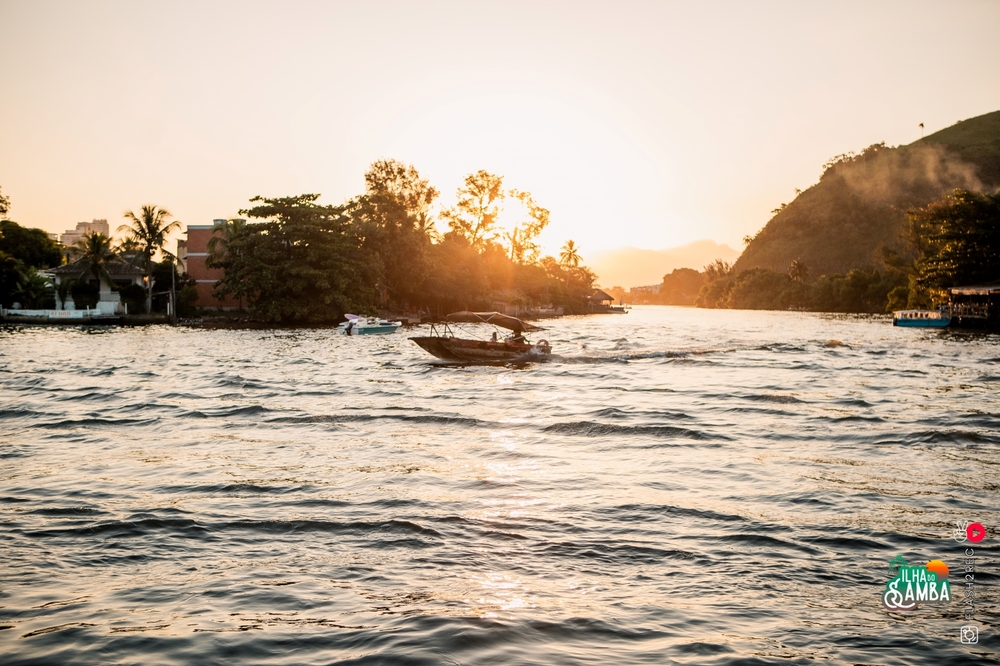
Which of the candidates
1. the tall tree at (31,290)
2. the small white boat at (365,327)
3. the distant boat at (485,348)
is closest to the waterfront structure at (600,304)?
the small white boat at (365,327)

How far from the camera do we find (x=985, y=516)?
27.6 ft

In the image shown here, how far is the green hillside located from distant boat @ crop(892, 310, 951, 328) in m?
116

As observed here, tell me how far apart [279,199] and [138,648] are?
6441 cm

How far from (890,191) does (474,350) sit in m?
189

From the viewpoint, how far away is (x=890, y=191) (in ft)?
611

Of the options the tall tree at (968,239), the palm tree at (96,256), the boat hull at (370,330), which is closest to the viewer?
the boat hull at (370,330)

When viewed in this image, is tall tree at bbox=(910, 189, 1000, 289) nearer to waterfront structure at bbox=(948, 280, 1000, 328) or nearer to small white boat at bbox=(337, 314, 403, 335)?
waterfront structure at bbox=(948, 280, 1000, 328)

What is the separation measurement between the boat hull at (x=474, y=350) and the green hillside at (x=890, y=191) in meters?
161

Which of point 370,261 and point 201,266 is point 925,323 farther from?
point 201,266

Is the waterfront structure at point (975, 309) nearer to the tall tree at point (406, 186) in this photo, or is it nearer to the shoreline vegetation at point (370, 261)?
the shoreline vegetation at point (370, 261)

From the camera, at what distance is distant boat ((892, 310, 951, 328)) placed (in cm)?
6197

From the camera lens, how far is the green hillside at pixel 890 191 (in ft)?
558

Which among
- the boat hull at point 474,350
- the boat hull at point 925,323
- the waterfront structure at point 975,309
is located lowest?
the boat hull at point 474,350

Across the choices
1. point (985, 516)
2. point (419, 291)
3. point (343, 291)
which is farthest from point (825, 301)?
point (985, 516)
